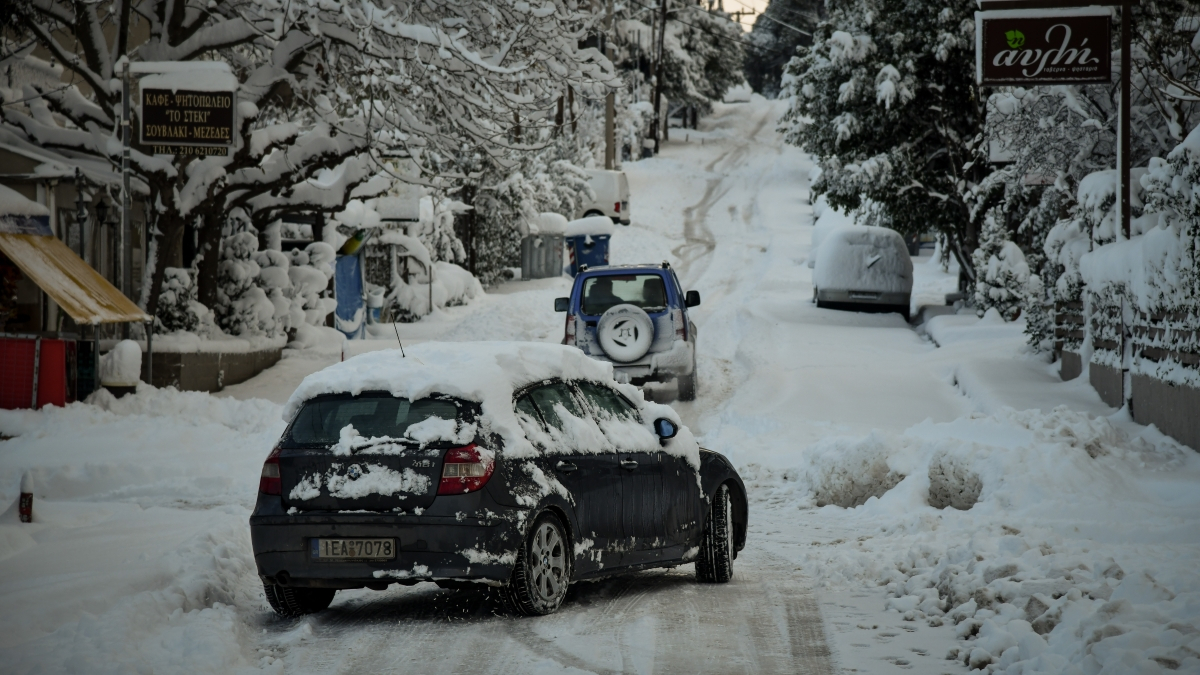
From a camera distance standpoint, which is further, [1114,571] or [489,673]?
[1114,571]

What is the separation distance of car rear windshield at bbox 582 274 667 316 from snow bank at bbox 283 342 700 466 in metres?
9.64

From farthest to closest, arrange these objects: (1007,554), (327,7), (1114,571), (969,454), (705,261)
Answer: (705,261) → (327,7) → (969,454) → (1007,554) → (1114,571)

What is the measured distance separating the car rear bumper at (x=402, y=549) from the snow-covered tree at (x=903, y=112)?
2193cm

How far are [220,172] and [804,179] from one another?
51.2m

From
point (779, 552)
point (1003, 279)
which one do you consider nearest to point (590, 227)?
point (1003, 279)

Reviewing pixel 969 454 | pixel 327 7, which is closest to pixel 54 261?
pixel 327 7

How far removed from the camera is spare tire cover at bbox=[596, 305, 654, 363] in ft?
57.5

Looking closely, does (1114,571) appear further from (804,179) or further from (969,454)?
(804,179)

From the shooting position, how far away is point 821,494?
12.5 metres

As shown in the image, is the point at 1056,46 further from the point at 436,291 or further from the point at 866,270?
the point at 436,291

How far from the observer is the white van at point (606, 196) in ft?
150

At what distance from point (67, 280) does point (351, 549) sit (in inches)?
408

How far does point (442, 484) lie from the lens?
6832mm

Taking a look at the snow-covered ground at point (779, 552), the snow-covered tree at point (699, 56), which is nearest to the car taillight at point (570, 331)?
the snow-covered ground at point (779, 552)
